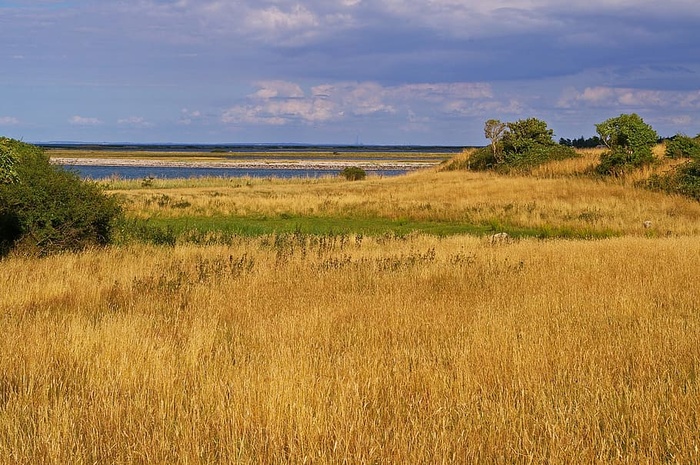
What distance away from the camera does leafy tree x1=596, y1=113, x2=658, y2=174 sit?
38594 mm

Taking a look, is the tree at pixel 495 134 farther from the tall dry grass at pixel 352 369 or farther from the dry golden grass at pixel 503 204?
the tall dry grass at pixel 352 369

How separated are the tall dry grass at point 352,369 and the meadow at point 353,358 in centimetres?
3

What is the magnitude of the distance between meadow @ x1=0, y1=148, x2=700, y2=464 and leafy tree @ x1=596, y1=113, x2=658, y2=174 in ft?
82.1

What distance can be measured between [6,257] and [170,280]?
591 centimetres

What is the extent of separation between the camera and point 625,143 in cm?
3972

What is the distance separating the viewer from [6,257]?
50.7ft

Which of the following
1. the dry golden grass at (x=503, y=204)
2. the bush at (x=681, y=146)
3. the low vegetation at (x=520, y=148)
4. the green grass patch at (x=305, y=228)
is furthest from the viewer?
the low vegetation at (x=520, y=148)

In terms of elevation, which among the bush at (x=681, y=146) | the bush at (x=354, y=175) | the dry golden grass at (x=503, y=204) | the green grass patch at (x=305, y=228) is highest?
the bush at (x=681, y=146)

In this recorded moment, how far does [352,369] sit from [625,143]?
1499 inches

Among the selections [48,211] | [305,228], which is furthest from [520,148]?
[48,211]

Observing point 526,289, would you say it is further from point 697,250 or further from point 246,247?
point 246,247

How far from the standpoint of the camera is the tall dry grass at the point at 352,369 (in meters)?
4.61

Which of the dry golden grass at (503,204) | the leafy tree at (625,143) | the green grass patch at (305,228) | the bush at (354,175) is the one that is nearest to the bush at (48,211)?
the green grass patch at (305,228)

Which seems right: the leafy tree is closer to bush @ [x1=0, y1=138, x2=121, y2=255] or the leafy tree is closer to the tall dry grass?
the tall dry grass
